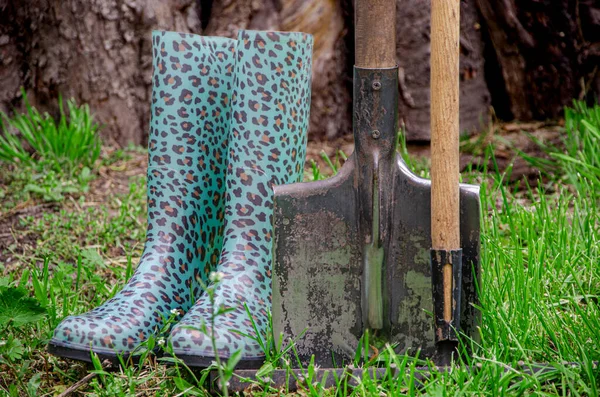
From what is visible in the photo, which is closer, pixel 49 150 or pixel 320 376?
pixel 320 376

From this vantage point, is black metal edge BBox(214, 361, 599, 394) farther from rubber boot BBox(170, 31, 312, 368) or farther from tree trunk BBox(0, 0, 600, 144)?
tree trunk BBox(0, 0, 600, 144)

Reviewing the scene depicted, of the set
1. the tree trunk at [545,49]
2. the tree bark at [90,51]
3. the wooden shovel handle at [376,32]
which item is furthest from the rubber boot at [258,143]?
the tree trunk at [545,49]

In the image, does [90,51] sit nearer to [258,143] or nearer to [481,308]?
[258,143]

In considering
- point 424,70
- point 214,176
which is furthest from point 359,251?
point 424,70

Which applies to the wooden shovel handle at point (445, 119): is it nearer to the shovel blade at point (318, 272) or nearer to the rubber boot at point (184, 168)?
the shovel blade at point (318, 272)

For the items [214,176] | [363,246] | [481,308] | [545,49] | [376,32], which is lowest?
[481,308]

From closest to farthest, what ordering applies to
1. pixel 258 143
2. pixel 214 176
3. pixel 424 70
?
pixel 258 143
pixel 214 176
pixel 424 70

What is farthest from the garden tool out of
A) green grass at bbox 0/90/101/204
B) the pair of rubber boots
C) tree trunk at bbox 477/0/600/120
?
tree trunk at bbox 477/0/600/120

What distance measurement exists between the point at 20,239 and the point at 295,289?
111 centimetres

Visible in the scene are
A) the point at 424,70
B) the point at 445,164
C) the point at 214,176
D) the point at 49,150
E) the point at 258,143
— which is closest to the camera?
the point at 445,164

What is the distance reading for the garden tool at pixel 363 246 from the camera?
137 centimetres

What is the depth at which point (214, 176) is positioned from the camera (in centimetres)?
168

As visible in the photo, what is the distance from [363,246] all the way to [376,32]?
39 cm

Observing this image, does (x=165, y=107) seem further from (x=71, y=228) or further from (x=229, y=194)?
(x=71, y=228)
